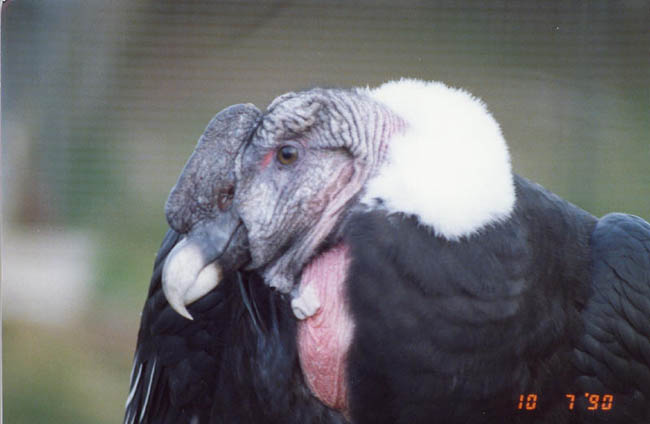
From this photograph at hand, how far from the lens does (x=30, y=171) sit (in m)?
1.75

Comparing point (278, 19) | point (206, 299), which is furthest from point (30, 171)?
point (278, 19)

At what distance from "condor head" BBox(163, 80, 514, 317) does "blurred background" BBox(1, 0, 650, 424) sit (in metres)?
0.39

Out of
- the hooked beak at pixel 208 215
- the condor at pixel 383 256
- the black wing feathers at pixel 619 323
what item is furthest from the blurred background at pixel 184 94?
the hooked beak at pixel 208 215

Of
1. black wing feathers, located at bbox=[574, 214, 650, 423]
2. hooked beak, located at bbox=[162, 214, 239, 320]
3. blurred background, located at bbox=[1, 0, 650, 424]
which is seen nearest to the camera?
hooked beak, located at bbox=[162, 214, 239, 320]

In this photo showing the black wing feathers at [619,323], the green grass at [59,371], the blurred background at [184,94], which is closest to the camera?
the black wing feathers at [619,323]

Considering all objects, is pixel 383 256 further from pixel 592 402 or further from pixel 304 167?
pixel 592 402

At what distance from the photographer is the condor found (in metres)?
1.19

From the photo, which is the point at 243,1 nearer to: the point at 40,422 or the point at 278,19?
the point at 278,19

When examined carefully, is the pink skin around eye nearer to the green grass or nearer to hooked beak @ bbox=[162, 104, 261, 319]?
hooked beak @ bbox=[162, 104, 261, 319]

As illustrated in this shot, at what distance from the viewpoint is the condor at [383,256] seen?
1191 mm

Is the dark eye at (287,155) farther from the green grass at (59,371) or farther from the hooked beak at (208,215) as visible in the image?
the green grass at (59,371)

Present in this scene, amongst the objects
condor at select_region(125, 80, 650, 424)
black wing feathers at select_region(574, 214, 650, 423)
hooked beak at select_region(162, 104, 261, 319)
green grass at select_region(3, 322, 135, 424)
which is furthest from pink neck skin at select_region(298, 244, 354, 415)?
green grass at select_region(3, 322, 135, 424)

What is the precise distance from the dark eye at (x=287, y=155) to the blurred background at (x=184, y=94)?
0.43 metres

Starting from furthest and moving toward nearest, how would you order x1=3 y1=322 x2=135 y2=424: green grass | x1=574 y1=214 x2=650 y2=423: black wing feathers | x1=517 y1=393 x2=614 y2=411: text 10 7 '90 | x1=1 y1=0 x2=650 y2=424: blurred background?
x1=3 y1=322 x2=135 y2=424: green grass, x1=1 y1=0 x2=650 y2=424: blurred background, x1=574 y1=214 x2=650 y2=423: black wing feathers, x1=517 y1=393 x2=614 y2=411: text 10 7 '90
